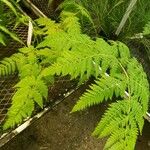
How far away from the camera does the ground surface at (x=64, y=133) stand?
1.62 metres

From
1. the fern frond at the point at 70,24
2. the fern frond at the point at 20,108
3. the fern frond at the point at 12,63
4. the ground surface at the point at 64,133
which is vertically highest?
the fern frond at the point at 12,63

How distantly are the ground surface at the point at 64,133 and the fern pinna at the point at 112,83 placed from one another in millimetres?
429

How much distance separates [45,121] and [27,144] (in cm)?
16

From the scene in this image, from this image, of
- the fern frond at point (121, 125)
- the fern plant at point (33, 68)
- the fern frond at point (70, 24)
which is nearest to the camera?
the fern frond at point (121, 125)

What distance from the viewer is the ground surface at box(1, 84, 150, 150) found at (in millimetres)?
1616

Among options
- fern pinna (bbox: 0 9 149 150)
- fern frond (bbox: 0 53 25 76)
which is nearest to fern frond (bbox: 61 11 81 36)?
fern pinna (bbox: 0 9 149 150)

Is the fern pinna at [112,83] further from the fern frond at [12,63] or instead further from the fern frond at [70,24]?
the fern frond at [12,63]

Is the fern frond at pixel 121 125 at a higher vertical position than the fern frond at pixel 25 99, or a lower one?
lower

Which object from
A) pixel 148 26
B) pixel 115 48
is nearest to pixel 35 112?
pixel 115 48

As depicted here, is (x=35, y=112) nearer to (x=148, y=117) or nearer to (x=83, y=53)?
(x=83, y=53)

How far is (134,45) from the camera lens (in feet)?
6.30

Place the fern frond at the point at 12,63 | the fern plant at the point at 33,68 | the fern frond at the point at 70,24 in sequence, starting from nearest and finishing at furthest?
the fern plant at the point at 33,68
the fern frond at the point at 12,63
the fern frond at the point at 70,24

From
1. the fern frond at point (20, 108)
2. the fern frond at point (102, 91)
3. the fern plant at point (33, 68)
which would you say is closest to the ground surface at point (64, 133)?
the fern plant at point (33, 68)

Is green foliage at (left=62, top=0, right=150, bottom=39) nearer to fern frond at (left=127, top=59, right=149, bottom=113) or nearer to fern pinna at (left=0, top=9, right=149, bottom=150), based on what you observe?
fern pinna at (left=0, top=9, right=149, bottom=150)
